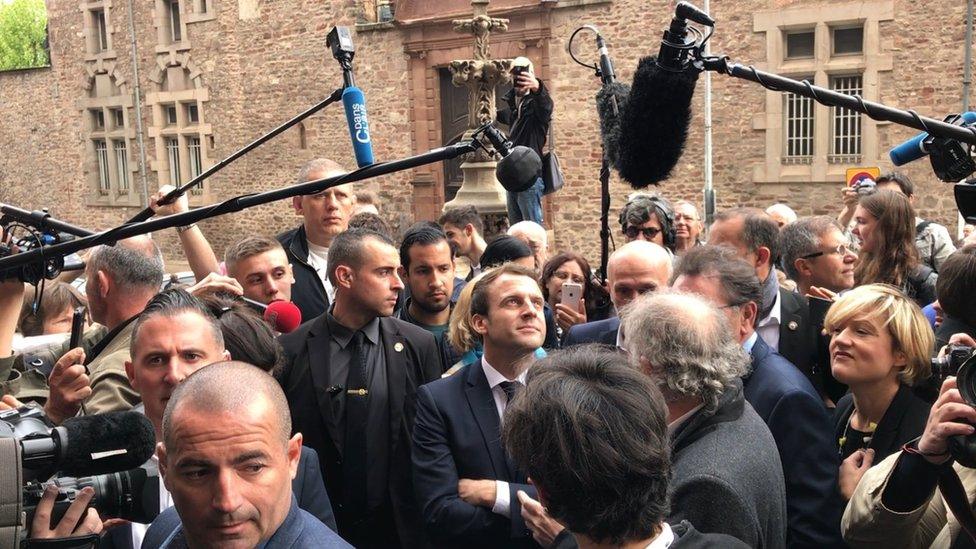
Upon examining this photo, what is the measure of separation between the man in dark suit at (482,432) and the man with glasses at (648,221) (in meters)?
2.34

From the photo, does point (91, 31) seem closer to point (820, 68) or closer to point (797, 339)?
point (820, 68)

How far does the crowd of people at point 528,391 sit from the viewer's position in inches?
92.2

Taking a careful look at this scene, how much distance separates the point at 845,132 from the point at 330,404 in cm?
1421

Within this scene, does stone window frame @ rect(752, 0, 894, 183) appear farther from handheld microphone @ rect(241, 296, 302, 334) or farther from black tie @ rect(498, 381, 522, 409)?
black tie @ rect(498, 381, 522, 409)

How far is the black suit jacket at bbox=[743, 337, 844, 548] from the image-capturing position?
3207mm

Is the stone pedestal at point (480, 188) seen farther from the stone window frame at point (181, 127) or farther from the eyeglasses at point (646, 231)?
the stone window frame at point (181, 127)

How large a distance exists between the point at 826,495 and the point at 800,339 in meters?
1.47

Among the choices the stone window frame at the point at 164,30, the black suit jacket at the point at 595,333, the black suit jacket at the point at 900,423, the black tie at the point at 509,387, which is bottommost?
the black suit jacket at the point at 900,423

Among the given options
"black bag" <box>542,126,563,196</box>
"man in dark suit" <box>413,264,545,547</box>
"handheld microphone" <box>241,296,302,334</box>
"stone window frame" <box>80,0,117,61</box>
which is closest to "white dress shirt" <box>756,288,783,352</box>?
"man in dark suit" <box>413,264,545,547</box>

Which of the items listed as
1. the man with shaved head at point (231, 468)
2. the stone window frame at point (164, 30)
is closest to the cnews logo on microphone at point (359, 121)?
the man with shaved head at point (231, 468)

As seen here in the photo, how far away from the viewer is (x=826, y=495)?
3229 mm

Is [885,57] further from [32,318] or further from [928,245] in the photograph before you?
[32,318]

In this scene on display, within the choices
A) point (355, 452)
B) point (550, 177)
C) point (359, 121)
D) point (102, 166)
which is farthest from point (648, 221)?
point (102, 166)

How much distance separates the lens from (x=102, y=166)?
1118 inches
